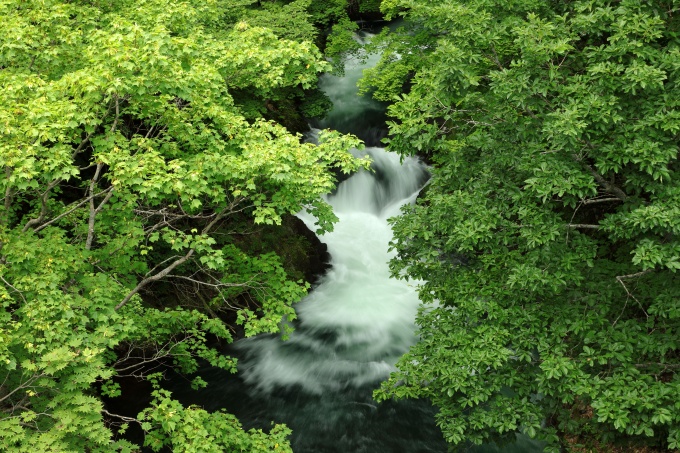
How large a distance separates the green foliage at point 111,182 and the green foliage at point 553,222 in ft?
7.62

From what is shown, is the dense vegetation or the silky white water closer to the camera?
the dense vegetation

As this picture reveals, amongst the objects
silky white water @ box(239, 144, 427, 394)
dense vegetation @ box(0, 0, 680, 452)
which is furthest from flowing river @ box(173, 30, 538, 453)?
dense vegetation @ box(0, 0, 680, 452)

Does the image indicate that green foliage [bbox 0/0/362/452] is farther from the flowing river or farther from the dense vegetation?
the flowing river

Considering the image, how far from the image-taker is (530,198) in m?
8.62

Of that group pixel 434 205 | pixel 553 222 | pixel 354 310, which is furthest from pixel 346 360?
pixel 553 222

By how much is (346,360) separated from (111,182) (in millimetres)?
9090

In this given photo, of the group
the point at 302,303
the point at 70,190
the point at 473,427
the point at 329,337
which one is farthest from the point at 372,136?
the point at 473,427

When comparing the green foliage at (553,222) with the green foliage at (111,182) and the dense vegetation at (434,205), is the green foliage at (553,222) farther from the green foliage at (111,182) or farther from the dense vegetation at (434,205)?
the green foliage at (111,182)

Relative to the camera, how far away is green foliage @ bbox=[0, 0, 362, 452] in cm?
658

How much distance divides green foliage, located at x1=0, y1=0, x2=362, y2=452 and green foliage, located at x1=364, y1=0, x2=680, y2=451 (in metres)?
2.32

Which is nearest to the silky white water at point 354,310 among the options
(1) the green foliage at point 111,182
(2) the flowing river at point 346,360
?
(2) the flowing river at point 346,360

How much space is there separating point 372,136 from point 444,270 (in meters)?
15.0

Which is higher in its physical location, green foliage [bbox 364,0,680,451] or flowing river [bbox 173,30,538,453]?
green foliage [bbox 364,0,680,451]

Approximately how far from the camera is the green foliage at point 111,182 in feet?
21.6
